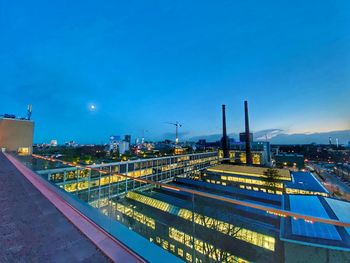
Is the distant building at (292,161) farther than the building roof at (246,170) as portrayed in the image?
Yes

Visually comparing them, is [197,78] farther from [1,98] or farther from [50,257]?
[1,98]

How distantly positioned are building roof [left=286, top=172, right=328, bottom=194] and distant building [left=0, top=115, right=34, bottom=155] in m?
30.4

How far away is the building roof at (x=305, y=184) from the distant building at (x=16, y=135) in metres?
30.4

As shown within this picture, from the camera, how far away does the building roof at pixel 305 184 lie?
18.1m

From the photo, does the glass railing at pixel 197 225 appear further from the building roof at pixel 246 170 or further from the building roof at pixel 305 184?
the building roof at pixel 246 170

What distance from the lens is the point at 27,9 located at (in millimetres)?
21250

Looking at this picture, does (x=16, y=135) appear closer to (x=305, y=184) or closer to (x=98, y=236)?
(x=98, y=236)

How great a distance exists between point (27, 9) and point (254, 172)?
4217cm

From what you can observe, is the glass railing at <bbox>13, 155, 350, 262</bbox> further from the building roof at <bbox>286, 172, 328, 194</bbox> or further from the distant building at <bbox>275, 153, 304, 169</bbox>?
the distant building at <bbox>275, 153, 304, 169</bbox>

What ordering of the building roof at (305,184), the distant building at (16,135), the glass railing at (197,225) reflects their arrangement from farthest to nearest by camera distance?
1. the building roof at (305,184)
2. the distant building at (16,135)
3. the glass railing at (197,225)

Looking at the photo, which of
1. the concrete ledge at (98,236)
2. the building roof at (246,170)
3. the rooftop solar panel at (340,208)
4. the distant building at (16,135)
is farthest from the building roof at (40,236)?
the building roof at (246,170)

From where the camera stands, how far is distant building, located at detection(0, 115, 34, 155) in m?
14.8

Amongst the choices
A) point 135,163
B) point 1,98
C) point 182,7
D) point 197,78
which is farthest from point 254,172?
point 1,98

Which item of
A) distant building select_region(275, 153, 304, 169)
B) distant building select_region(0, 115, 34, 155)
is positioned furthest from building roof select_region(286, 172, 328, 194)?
distant building select_region(0, 115, 34, 155)
